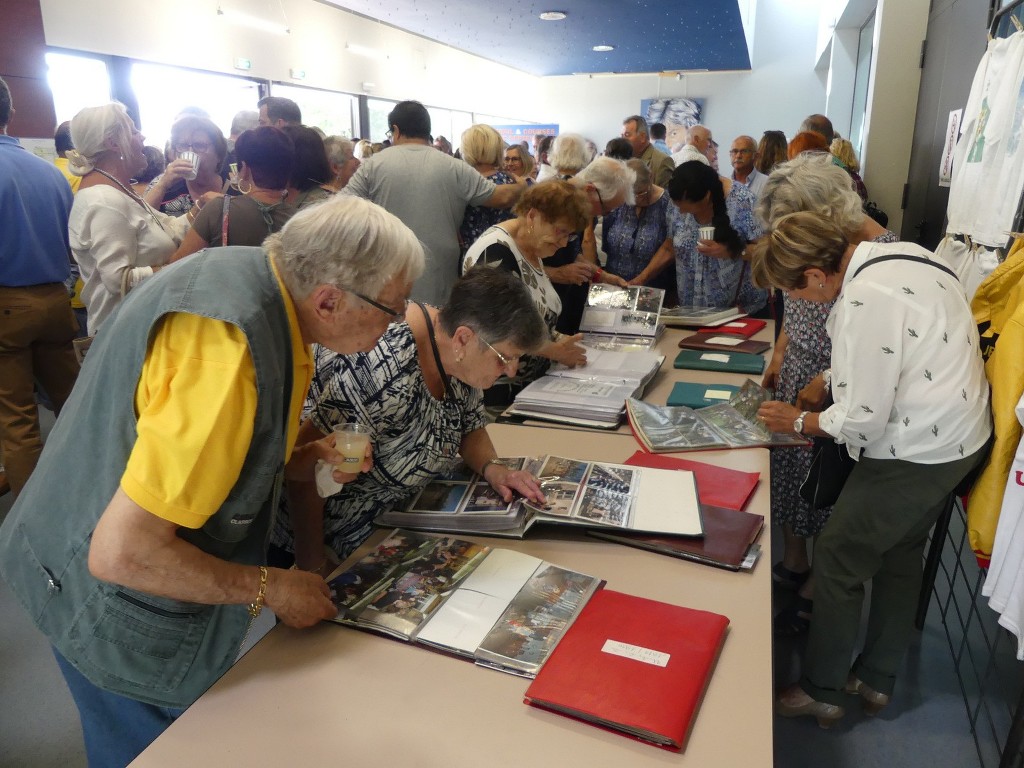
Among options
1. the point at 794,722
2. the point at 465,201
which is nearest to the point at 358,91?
the point at 465,201

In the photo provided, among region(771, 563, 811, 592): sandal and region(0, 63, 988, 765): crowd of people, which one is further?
region(771, 563, 811, 592): sandal

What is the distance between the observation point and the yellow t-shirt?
0.87 m

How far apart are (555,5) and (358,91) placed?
314 cm

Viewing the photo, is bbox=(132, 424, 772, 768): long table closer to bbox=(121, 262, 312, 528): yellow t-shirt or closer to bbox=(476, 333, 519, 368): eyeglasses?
bbox=(121, 262, 312, 528): yellow t-shirt

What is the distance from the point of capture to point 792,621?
234 centimetres

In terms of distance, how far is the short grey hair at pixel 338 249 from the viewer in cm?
101

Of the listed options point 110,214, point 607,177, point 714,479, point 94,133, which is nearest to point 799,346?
point 714,479

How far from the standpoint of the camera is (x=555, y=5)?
6.83m

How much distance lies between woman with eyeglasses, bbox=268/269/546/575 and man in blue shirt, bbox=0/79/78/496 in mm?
1857

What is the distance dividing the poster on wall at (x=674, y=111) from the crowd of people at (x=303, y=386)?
10.9 meters

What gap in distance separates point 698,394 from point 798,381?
31 cm

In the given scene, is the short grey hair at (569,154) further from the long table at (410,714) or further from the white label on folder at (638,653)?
the white label on folder at (638,653)

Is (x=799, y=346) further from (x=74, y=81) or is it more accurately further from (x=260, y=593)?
(x=74, y=81)

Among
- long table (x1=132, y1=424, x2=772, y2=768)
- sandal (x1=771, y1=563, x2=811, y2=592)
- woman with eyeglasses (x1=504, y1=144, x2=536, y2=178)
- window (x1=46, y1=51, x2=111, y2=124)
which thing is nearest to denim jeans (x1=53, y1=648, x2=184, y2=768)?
long table (x1=132, y1=424, x2=772, y2=768)
